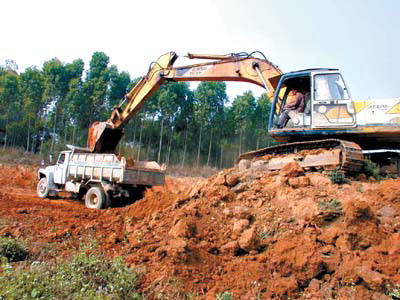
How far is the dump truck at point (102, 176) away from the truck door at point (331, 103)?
596 centimetres

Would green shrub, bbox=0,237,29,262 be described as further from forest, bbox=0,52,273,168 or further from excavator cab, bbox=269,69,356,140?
forest, bbox=0,52,273,168

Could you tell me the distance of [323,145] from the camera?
23.5ft

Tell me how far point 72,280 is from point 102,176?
7.47m

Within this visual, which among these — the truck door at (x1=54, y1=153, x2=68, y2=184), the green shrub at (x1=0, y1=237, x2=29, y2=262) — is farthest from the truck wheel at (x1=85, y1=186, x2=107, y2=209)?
the green shrub at (x1=0, y1=237, x2=29, y2=262)

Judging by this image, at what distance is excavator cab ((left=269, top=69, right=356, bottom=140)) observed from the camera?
24.0 feet

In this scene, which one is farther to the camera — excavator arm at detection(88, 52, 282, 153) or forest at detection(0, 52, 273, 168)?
forest at detection(0, 52, 273, 168)

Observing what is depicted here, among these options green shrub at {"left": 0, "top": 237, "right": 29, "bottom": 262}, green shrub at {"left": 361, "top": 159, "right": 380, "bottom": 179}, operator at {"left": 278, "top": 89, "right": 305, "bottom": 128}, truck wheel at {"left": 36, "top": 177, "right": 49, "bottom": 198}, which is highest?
operator at {"left": 278, "top": 89, "right": 305, "bottom": 128}

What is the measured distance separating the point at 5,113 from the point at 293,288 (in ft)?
115

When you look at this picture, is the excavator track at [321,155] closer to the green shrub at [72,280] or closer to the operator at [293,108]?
the operator at [293,108]

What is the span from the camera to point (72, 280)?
4.33m

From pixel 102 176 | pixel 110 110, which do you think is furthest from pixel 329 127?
pixel 110 110

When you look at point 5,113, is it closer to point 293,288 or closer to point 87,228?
point 87,228

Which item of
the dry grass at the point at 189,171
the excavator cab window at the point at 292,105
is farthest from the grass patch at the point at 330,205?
the dry grass at the point at 189,171

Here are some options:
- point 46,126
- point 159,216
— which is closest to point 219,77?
point 159,216
